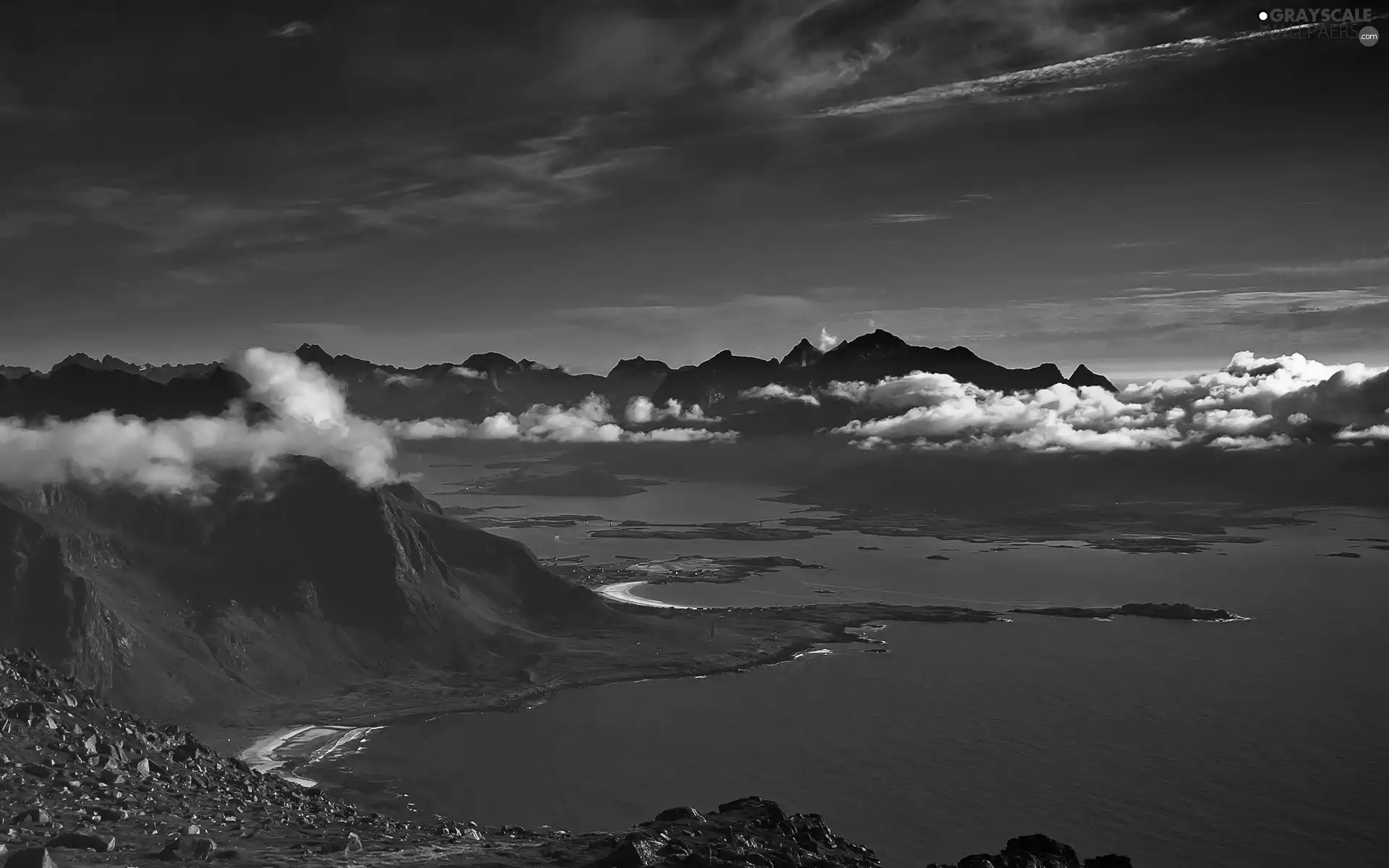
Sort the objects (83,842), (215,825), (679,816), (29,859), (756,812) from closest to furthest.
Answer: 1. (29,859)
2. (83,842)
3. (215,825)
4. (679,816)
5. (756,812)

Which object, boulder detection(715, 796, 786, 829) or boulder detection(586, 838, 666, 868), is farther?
boulder detection(715, 796, 786, 829)

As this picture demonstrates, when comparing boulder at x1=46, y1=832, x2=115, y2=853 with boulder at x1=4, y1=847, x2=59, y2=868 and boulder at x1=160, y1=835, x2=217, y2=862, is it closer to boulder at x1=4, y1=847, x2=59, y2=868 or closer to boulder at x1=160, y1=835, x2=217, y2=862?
boulder at x1=160, y1=835, x2=217, y2=862

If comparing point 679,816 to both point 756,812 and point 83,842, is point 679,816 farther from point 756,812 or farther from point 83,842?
point 83,842

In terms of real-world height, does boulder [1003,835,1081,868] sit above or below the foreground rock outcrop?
below

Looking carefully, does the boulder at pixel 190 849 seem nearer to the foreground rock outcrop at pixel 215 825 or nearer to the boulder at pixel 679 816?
the foreground rock outcrop at pixel 215 825

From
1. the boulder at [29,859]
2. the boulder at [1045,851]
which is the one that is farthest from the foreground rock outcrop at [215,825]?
the boulder at [1045,851]

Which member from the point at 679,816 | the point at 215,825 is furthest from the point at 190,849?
the point at 679,816

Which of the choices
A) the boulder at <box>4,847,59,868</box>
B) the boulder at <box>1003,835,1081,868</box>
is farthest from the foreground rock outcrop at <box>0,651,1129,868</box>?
the boulder at <box>1003,835,1081,868</box>

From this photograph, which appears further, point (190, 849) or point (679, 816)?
point (679, 816)
